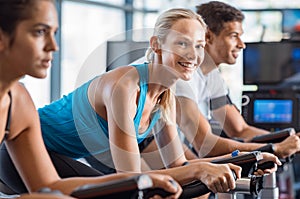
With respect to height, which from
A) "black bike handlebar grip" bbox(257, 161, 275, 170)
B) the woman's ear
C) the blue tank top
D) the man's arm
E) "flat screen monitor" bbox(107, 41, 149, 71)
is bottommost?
the man's arm

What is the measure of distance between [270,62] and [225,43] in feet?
4.14

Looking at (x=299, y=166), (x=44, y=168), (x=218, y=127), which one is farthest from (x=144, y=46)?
(x=299, y=166)

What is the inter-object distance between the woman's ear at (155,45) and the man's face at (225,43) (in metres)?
0.79

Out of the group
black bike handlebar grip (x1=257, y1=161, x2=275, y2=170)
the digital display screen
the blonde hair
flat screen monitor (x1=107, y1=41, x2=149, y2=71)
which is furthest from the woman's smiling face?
the digital display screen

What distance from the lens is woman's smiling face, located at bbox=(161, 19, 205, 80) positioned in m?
2.66

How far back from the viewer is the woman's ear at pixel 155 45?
107 inches

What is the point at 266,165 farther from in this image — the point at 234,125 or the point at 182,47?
the point at 234,125

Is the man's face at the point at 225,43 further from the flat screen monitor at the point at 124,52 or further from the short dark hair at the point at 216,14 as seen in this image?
the flat screen monitor at the point at 124,52

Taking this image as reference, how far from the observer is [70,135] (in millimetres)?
2652

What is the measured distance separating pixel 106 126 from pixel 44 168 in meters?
0.60

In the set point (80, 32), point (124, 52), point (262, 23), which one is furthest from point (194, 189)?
point (262, 23)

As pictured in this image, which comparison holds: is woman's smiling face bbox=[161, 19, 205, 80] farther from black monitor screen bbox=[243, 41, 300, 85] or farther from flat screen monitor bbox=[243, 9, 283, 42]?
flat screen monitor bbox=[243, 9, 283, 42]

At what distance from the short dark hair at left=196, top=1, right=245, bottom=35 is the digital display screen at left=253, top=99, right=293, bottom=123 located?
3.33ft

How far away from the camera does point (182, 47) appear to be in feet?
8.75
